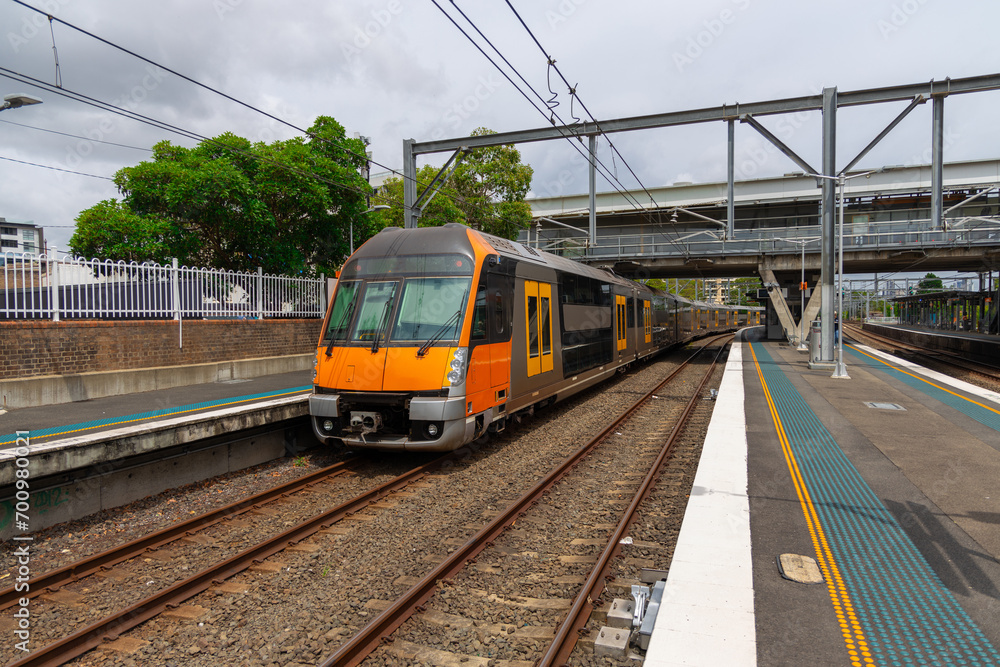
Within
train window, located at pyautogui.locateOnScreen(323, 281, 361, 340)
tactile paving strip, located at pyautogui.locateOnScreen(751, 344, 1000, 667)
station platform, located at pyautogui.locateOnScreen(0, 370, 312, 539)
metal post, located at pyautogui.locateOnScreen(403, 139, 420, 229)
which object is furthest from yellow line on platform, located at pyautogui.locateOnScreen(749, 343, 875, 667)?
metal post, located at pyautogui.locateOnScreen(403, 139, 420, 229)

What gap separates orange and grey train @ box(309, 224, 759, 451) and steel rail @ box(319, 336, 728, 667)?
4.24 feet

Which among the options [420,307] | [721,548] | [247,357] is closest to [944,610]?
[721,548]

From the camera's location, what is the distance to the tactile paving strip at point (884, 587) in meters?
3.42

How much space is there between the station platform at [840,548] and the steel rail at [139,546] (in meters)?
4.60

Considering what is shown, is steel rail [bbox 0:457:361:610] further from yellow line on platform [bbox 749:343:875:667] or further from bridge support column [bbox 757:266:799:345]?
bridge support column [bbox 757:266:799:345]

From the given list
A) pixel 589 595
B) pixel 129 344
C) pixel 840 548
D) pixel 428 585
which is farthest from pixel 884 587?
pixel 129 344

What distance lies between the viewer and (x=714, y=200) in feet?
145

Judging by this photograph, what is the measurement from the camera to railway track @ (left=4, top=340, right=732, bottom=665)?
13.1ft

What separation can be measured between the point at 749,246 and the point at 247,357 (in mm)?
21750

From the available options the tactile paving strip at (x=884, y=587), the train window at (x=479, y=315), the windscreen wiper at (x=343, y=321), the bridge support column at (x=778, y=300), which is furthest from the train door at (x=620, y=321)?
the bridge support column at (x=778, y=300)

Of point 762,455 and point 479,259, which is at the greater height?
point 479,259

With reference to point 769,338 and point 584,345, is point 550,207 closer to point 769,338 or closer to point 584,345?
point 769,338

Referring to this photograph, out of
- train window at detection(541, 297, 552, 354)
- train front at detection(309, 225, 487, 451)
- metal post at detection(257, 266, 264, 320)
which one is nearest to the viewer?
train front at detection(309, 225, 487, 451)

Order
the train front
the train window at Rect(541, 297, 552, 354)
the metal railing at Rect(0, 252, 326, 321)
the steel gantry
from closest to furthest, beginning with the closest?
1. the train front
2. the metal railing at Rect(0, 252, 326, 321)
3. the train window at Rect(541, 297, 552, 354)
4. the steel gantry
